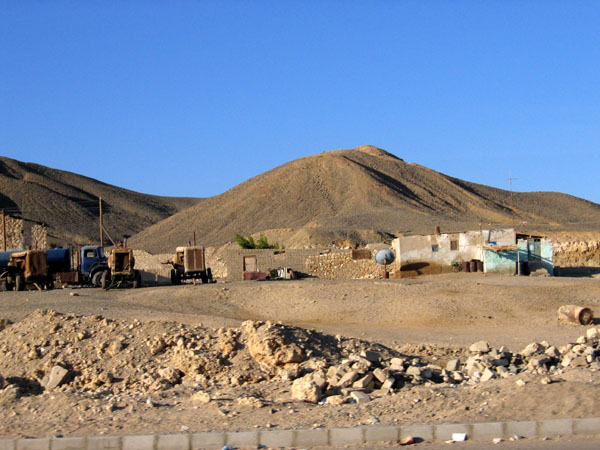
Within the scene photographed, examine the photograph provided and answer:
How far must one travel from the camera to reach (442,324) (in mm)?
21234

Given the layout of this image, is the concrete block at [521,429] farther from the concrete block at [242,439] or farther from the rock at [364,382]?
the concrete block at [242,439]

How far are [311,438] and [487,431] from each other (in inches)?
81.5

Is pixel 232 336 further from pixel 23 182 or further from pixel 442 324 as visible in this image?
pixel 23 182

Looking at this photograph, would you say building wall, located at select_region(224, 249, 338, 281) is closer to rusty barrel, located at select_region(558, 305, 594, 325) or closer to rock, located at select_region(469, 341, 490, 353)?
rusty barrel, located at select_region(558, 305, 594, 325)

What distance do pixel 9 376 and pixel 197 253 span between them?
69.0 feet

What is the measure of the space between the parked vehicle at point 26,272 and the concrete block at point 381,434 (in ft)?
85.6

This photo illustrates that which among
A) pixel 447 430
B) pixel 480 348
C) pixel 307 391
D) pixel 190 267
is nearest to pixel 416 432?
pixel 447 430

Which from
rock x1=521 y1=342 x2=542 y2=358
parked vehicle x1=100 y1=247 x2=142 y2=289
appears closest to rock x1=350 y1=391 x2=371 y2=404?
rock x1=521 y1=342 x2=542 y2=358

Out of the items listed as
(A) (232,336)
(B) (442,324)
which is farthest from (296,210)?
(A) (232,336)

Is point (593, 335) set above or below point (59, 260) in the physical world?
below

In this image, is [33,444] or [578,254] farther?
[578,254]

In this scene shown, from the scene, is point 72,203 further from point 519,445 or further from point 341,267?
point 519,445

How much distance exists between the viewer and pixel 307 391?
33.8ft

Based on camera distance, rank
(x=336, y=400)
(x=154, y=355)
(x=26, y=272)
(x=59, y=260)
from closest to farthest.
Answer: (x=336, y=400)
(x=154, y=355)
(x=26, y=272)
(x=59, y=260)
